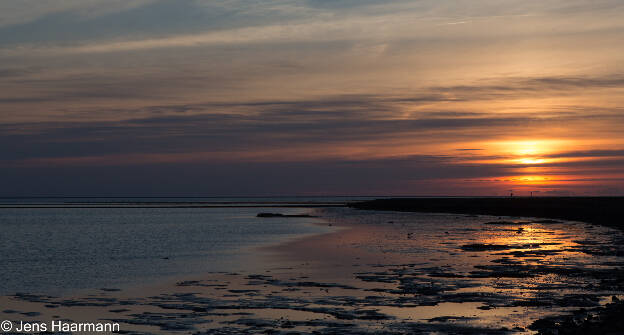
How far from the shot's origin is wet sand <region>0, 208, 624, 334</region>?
763 inches

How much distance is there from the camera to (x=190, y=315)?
68.9 ft

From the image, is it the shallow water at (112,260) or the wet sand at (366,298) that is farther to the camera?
the shallow water at (112,260)

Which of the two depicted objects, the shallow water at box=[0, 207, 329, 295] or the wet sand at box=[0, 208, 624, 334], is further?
the shallow water at box=[0, 207, 329, 295]

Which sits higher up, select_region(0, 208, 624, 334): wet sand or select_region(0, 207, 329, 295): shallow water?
select_region(0, 207, 329, 295): shallow water

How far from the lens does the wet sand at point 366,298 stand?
19.4 metres

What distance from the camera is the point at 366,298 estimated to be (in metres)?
23.8

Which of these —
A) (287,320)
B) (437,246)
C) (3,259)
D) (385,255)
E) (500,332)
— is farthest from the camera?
(437,246)

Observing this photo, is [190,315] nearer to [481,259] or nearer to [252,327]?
[252,327]

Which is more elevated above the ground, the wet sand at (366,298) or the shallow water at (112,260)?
the shallow water at (112,260)

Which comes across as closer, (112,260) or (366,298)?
(366,298)

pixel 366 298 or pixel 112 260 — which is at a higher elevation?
pixel 112 260

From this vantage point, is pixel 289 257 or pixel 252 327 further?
pixel 289 257

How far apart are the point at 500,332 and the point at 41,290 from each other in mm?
19388

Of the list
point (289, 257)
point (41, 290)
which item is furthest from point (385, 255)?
point (41, 290)
